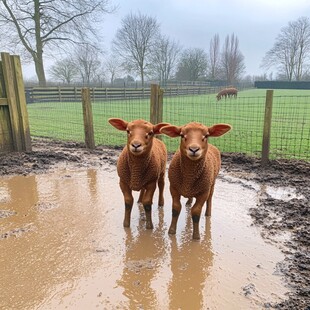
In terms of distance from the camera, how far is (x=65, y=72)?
45.2 meters

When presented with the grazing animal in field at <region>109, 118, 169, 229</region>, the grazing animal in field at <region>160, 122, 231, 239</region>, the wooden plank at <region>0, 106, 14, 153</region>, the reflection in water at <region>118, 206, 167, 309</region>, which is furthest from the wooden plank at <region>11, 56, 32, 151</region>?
the grazing animal in field at <region>160, 122, 231, 239</region>

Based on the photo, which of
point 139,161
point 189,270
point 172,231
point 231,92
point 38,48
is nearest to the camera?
point 189,270

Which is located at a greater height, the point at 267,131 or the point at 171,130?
the point at 171,130

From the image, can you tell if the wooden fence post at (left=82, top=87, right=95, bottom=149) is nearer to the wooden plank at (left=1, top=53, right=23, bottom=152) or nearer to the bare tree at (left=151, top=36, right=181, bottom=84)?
the wooden plank at (left=1, top=53, right=23, bottom=152)

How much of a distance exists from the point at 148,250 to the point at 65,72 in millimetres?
45899

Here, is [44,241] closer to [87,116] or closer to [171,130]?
[171,130]

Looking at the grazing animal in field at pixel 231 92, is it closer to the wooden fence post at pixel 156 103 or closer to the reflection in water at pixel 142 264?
the wooden fence post at pixel 156 103

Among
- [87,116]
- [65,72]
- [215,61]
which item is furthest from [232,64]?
[87,116]

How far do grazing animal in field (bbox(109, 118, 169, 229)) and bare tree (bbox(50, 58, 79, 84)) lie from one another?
44.1m

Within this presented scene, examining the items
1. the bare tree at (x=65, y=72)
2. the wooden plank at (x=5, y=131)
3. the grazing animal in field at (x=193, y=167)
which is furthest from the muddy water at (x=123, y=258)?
the bare tree at (x=65, y=72)

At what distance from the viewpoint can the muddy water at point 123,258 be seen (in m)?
2.61

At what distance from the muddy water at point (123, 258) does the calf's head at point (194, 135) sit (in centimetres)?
111

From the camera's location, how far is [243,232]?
376 cm

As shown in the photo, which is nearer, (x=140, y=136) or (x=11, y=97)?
(x=140, y=136)
